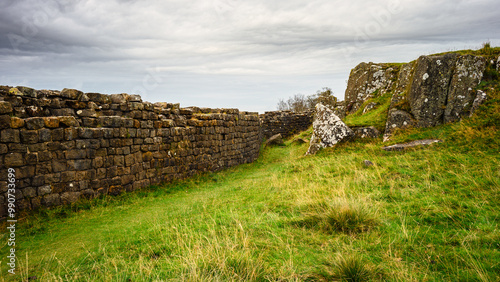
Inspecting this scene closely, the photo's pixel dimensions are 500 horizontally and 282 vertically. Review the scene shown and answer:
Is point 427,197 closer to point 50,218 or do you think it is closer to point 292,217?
point 292,217

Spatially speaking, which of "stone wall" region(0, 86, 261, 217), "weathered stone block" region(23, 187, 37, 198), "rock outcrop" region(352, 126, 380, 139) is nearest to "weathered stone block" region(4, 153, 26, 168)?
"stone wall" region(0, 86, 261, 217)

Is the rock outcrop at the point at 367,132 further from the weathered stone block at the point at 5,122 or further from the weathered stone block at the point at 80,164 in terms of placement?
the weathered stone block at the point at 5,122

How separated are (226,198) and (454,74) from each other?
9954 mm

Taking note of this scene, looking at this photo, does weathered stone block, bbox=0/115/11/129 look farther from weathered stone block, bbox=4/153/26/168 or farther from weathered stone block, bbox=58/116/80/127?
weathered stone block, bbox=58/116/80/127

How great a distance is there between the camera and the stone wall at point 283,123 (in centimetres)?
2831

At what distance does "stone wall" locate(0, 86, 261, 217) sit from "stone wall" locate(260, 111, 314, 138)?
1605 centimetres

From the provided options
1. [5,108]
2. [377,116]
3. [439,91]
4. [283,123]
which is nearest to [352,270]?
[5,108]

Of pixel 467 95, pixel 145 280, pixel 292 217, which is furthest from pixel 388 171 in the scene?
pixel 145 280

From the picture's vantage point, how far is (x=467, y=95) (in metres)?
10.7

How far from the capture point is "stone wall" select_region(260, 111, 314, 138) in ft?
92.9

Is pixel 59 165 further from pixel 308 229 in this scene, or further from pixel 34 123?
pixel 308 229

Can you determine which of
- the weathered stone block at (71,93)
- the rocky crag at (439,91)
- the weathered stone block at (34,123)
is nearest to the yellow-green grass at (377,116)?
the rocky crag at (439,91)

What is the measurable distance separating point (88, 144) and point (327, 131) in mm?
9755

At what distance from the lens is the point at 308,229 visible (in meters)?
4.88
